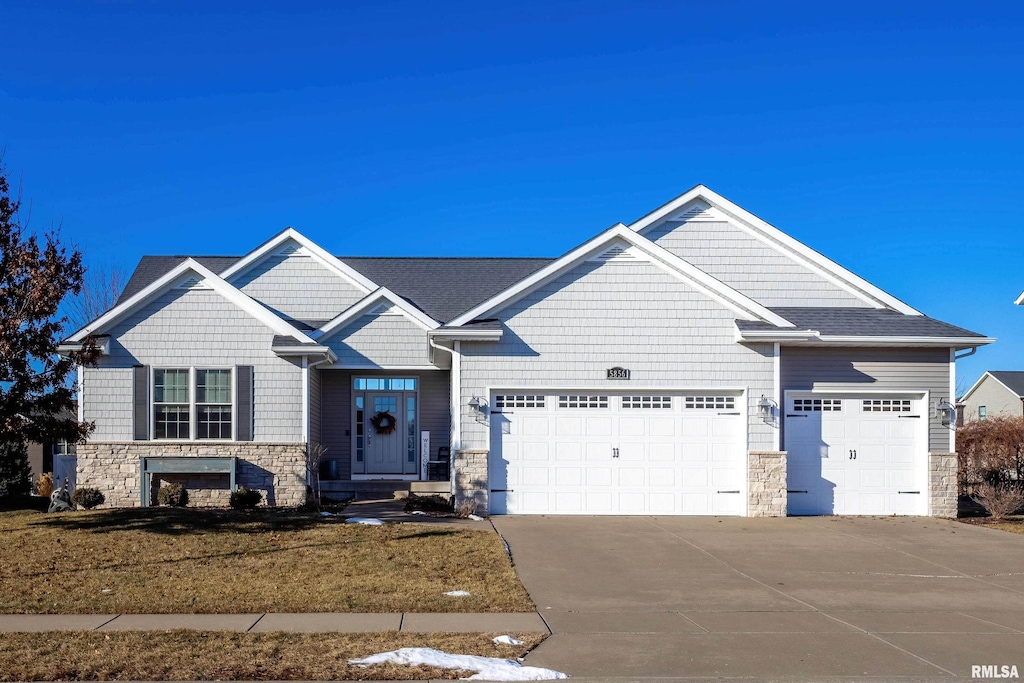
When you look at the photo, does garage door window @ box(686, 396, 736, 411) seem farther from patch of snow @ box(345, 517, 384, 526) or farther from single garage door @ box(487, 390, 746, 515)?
patch of snow @ box(345, 517, 384, 526)

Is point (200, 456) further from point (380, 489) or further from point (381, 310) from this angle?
point (381, 310)

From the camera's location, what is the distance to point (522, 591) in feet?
35.2

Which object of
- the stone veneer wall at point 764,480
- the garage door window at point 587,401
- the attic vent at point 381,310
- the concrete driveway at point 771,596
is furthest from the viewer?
the attic vent at point 381,310

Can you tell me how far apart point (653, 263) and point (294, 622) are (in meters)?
10.4

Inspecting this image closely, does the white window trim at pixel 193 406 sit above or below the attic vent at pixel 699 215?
below

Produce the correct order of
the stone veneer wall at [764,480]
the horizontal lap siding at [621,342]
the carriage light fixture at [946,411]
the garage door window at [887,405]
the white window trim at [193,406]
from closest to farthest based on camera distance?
the stone veneer wall at [764,480] → the horizontal lap siding at [621,342] → the carriage light fixture at [946,411] → the garage door window at [887,405] → the white window trim at [193,406]

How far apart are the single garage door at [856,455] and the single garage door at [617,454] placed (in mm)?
1412

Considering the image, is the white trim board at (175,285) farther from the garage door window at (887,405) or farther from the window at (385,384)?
the garage door window at (887,405)

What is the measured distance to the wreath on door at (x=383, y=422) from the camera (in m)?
21.7

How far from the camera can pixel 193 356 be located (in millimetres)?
18469

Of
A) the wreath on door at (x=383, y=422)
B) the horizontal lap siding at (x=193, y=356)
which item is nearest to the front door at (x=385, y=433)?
the wreath on door at (x=383, y=422)

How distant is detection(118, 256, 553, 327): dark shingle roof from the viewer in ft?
75.6

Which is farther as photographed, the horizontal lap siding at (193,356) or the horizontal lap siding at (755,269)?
the horizontal lap siding at (755,269)

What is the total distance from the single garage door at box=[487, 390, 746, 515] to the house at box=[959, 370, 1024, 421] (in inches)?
1406
